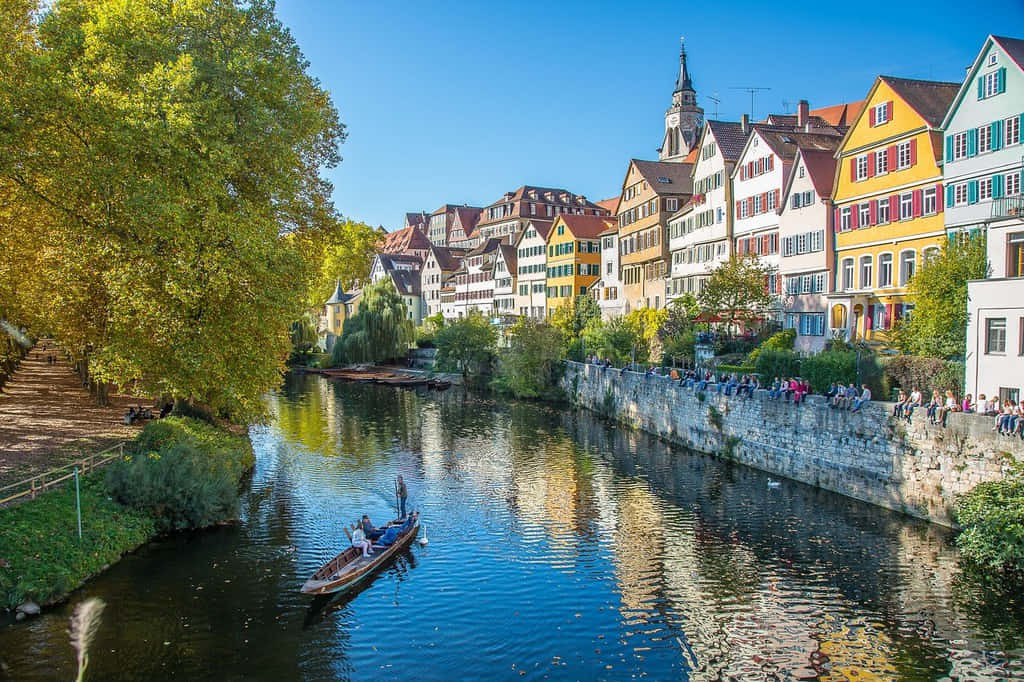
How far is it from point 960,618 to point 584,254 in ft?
183

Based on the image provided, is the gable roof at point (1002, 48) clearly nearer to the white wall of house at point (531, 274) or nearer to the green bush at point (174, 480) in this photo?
the green bush at point (174, 480)

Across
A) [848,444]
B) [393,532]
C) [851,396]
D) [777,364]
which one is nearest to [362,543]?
[393,532]

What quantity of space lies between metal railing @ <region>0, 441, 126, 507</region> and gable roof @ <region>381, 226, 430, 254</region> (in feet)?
357

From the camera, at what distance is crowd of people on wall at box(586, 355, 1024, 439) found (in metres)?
20.7

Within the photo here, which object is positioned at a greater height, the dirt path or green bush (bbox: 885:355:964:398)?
green bush (bbox: 885:355:964:398)

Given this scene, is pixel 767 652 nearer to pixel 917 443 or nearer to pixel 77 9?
pixel 917 443

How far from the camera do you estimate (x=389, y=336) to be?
261 feet

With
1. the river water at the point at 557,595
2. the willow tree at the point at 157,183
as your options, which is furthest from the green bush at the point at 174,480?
the willow tree at the point at 157,183

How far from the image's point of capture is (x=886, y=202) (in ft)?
117

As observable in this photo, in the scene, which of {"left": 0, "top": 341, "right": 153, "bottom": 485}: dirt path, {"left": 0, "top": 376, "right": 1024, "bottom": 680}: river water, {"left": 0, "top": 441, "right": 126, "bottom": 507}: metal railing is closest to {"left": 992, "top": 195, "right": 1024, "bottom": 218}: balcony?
{"left": 0, "top": 376, "right": 1024, "bottom": 680}: river water

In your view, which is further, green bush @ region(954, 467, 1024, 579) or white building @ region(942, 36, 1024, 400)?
white building @ region(942, 36, 1024, 400)

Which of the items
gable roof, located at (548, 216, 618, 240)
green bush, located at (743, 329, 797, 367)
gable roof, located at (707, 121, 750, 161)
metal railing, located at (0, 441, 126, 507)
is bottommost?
metal railing, located at (0, 441, 126, 507)

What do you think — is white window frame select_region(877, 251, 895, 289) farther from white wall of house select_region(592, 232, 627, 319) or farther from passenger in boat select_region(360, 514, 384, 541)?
white wall of house select_region(592, 232, 627, 319)

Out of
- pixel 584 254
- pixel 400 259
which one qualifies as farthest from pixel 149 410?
pixel 400 259
